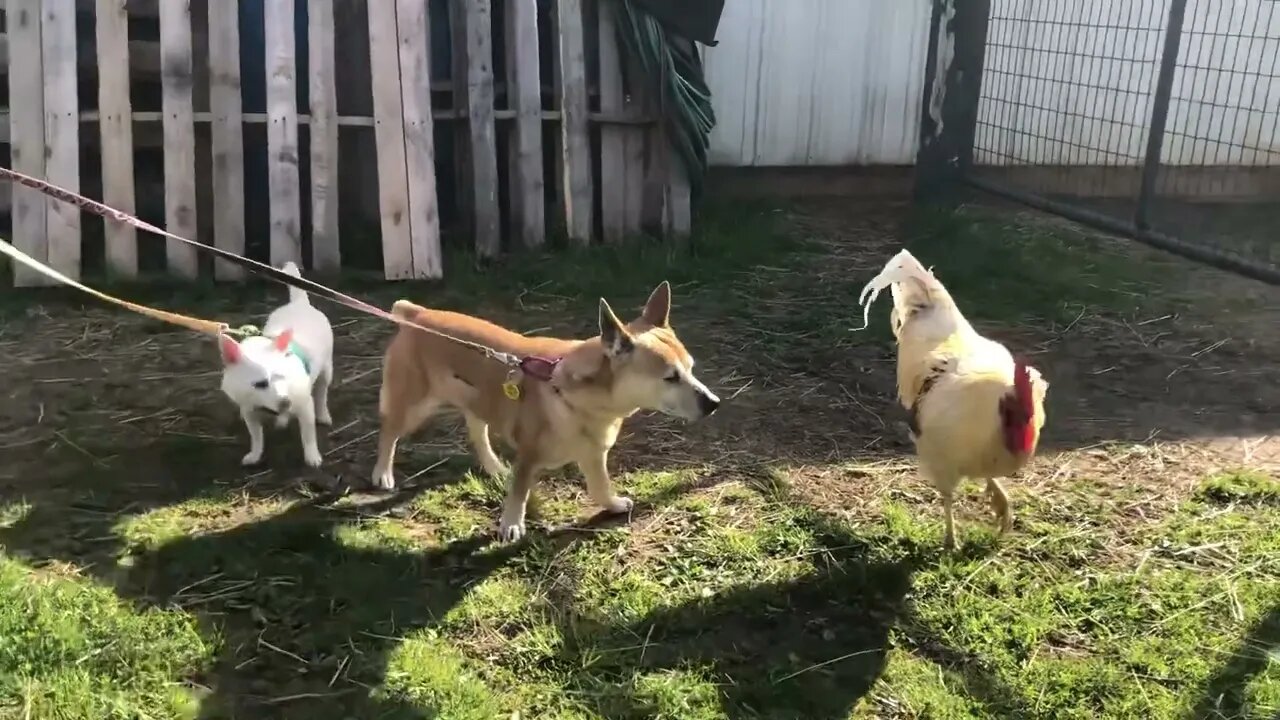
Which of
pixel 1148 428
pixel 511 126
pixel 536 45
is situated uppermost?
pixel 536 45

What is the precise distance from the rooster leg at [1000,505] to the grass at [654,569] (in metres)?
0.07

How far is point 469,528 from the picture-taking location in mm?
4012

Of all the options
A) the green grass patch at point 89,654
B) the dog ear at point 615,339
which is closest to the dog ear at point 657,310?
the dog ear at point 615,339

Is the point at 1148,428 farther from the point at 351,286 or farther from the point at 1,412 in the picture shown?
the point at 1,412

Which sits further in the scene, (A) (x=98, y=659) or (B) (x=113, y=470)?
(B) (x=113, y=470)

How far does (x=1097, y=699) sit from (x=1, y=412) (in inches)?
178

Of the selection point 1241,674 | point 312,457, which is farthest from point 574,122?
point 1241,674

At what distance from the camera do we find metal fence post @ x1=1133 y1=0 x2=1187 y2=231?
6.68 m

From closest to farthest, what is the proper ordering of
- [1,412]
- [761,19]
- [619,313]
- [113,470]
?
1. [113,470]
2. [1,412]
3. [619,313]
4. [761,19]

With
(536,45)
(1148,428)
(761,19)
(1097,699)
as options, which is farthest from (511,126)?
(1097,699)

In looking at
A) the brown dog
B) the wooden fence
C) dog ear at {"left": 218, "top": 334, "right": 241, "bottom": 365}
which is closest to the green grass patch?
dog ear at {"left": 218, "top": 334, "right": 241, "bottom": 365}

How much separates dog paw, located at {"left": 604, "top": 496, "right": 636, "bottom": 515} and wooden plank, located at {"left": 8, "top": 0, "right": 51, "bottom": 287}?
4103 millimetres

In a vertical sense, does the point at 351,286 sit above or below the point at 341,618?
above

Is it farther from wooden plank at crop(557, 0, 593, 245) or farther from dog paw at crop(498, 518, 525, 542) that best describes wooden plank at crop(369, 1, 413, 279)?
dog paw at crop(498, 518, 525, 542)
